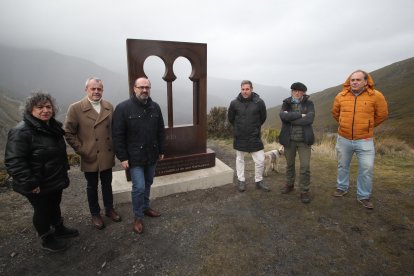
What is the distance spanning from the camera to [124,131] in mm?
3275

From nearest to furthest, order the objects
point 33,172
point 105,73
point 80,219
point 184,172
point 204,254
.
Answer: point 33,172
point 204,254
point 80,219
point 184,172
point 105,73

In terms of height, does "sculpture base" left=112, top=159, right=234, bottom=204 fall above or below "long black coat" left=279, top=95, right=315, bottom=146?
below

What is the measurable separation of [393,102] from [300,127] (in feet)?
212

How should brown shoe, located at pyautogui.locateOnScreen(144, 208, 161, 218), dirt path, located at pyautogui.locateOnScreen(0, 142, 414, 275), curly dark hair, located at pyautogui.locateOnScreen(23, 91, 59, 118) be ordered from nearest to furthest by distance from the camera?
curly dark hair, located at pyautogui.locateOnScreen(23, 91, 59, 118), dirt path, located at pyautogui.locateOnScreen(0, 142, 414, 275), brown shoe, located at pyautogui.locateOnScreen(144, 208, 161, 218)

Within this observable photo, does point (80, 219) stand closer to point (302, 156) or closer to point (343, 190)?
point (302, 156)

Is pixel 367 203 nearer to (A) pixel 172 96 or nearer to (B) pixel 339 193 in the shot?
(B) pixel 339 193

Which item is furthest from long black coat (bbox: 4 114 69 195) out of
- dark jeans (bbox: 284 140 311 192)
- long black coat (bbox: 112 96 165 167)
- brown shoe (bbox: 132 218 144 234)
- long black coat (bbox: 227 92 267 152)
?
dark jeans (bbox: 284 140 311 192)

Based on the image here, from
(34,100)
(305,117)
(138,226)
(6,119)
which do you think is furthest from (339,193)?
(6,119)

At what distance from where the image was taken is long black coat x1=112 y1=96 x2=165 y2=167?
10.6 ft

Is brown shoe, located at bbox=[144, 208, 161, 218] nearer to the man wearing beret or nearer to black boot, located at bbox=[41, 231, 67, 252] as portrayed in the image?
black boot, located at bbox=[41, 231, 67, 252]

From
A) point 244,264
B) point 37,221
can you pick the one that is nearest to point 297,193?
point 244,264

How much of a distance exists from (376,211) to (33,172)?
16.4 feet

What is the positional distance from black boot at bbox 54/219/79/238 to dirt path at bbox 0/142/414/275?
11 cm

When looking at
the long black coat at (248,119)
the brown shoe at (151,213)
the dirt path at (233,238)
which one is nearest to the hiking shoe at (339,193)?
the dirt path at (233,238)
